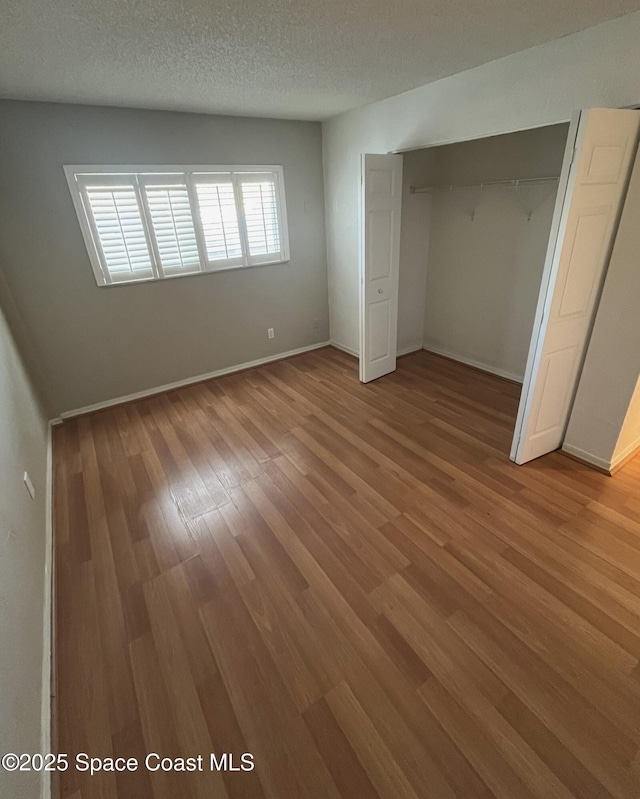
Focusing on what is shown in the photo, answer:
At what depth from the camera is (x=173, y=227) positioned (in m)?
3.60

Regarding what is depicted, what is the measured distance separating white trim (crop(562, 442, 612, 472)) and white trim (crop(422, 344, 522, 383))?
1.25m

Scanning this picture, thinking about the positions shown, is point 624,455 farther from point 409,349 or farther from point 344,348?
point 344,348

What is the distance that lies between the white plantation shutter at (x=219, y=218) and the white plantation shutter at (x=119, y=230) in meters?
0.63

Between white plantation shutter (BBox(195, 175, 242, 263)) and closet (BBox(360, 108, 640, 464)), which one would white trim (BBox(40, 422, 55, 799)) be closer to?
white plantation shutter (BBox(195, 175, 242, 263))

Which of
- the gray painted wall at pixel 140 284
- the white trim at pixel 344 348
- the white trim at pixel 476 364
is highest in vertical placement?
the gray painted wall at pixel 140 284

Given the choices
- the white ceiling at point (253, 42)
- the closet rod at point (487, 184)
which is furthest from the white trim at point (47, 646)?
the closet rod at point (487, 184)

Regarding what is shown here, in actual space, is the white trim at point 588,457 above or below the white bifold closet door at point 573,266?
below

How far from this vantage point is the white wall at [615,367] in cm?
214

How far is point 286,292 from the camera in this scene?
4.54 m

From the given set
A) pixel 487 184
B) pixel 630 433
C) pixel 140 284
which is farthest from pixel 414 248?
pixel 140 284

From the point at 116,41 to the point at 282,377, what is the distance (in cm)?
297

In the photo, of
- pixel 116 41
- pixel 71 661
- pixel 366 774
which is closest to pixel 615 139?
pixel 116 41

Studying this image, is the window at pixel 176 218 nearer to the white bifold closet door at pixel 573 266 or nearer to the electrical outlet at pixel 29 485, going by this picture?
the electrical outlet at pixel 29 485

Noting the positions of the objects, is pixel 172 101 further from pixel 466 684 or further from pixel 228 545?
pixel 466 684
